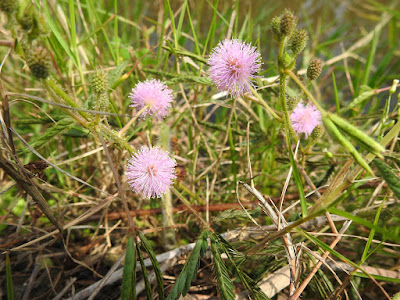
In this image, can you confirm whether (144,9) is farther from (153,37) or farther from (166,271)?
(166,271)

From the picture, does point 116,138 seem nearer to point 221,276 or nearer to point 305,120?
point 221,276

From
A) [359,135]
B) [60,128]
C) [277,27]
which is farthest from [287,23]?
[60,128]

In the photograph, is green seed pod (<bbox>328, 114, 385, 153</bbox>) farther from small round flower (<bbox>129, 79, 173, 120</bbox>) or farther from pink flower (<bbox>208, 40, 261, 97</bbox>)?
small round flower (<bbox>129, 79, 173, 120</bbox>)

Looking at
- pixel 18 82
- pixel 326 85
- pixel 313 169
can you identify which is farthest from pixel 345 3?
pixel 18 82

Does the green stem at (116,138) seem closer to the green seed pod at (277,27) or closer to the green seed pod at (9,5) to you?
the green seed pod at (9,5)

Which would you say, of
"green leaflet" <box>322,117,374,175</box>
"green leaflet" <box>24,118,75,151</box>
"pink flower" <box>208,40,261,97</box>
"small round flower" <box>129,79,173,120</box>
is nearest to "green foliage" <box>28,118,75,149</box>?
"green leaflet" <box>24,118,75,151</box>
